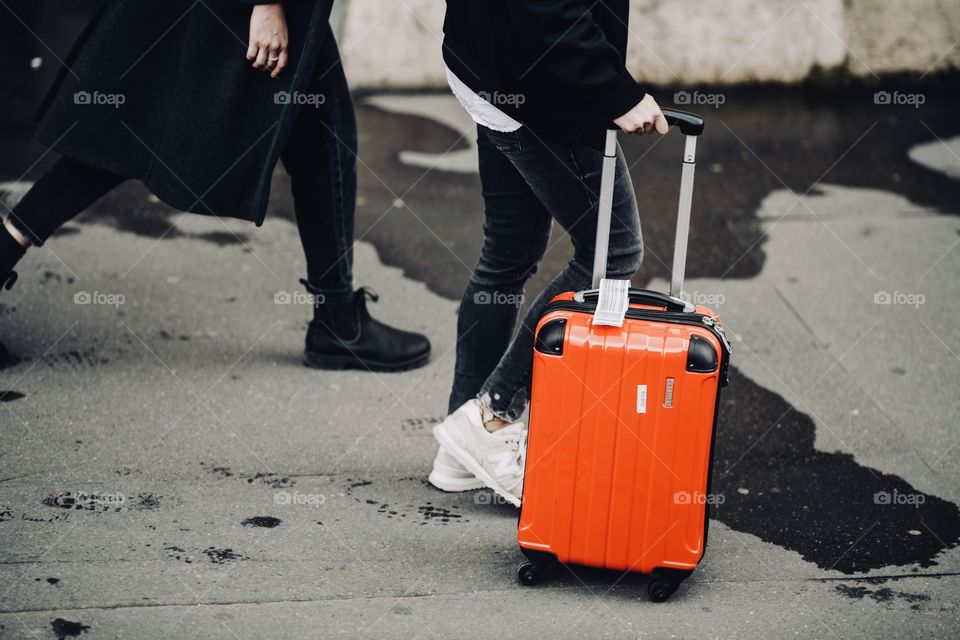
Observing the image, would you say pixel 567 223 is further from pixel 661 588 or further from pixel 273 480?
pixel 273 480

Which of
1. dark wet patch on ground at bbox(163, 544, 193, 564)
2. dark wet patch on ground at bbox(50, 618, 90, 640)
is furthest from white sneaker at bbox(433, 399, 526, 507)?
dark wet patch on ground at bbox(50, 618, 90, 640)

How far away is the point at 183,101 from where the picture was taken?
3219mm

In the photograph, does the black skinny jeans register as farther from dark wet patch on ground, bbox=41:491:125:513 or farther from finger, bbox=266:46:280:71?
dark wet patch on ground, bbox=41:491:125:513

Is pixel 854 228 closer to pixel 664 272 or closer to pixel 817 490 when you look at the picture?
pixel 664 272

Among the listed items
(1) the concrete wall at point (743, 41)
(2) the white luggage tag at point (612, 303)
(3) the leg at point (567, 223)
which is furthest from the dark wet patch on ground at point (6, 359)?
(1) the concrete wall at point (743, 41)

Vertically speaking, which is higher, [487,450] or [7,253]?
[7,253]

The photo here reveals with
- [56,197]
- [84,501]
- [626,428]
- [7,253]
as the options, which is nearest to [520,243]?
[626,428]

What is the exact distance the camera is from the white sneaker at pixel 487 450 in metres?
2.92

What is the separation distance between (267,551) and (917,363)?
244cm

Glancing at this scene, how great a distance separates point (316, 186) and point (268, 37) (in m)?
0.56

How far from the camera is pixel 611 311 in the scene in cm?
242

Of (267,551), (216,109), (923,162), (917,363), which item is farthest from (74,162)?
(923,162)

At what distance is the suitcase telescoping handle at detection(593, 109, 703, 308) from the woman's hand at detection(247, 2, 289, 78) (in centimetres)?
108

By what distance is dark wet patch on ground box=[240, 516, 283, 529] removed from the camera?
2.80 meters
